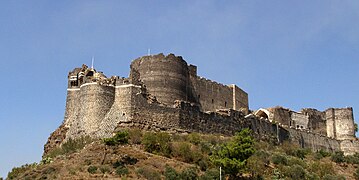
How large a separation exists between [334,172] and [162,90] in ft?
50.8

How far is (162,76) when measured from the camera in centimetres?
4300

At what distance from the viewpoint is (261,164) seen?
124 feet

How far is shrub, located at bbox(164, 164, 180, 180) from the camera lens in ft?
103

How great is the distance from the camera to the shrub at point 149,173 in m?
31.4

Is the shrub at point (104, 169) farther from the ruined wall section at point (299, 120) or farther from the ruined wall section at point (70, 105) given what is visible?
the ruined wall section at point (299, 120)

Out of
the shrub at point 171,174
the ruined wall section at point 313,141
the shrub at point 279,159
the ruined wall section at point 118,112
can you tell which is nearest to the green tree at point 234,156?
the shrub at point 171,174

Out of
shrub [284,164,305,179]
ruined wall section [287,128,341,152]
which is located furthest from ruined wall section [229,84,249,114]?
shrub [284,164,305,179]

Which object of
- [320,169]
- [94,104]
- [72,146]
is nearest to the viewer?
[72,146]

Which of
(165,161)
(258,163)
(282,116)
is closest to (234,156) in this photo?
(258,163)

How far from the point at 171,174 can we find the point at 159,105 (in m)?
9.40

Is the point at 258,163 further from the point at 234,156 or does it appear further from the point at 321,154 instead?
the point at 321,154

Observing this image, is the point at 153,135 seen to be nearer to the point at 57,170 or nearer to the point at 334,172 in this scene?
the point at 57,170

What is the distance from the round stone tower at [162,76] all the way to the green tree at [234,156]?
30.4ft

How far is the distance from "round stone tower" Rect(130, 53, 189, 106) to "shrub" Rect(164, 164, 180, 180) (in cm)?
1052
